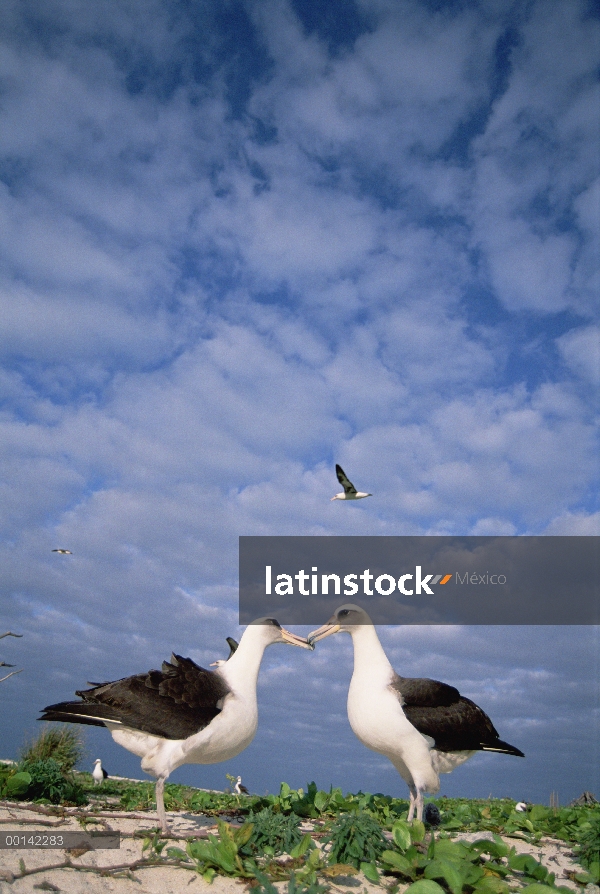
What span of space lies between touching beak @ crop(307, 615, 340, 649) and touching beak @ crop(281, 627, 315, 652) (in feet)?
0.45

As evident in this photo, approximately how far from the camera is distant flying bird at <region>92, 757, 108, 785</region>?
12.5m

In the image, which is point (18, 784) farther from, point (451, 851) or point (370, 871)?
point (451, 851)

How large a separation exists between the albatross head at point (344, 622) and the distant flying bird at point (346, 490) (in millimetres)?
11140

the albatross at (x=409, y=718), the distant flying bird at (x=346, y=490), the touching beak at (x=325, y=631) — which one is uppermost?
the distant flying bird at (x=346, y=490)

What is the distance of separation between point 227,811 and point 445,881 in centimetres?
381

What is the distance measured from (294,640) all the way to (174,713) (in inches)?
68.1

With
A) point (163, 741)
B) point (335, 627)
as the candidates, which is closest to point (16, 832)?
point (163, 741)

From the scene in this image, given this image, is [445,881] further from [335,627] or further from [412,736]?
[335,627]

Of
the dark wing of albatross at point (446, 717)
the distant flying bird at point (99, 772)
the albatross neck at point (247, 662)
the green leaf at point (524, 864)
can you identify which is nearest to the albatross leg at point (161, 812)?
the albatross neck at point (247, 662)

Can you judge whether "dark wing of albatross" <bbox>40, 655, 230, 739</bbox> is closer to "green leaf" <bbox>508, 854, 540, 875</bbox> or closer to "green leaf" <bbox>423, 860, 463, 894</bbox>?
"green leaf" <bbox>423, 860, 463, 894</bbox>

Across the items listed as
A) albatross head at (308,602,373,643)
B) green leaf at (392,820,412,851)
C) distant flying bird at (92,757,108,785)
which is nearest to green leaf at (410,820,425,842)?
green leaf at (392,820,412,851)

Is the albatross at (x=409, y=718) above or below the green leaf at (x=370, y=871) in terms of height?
above

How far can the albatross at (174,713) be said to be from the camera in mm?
7211

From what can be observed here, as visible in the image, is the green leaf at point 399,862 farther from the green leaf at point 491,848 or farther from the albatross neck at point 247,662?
the albatross neck at point 247,662
